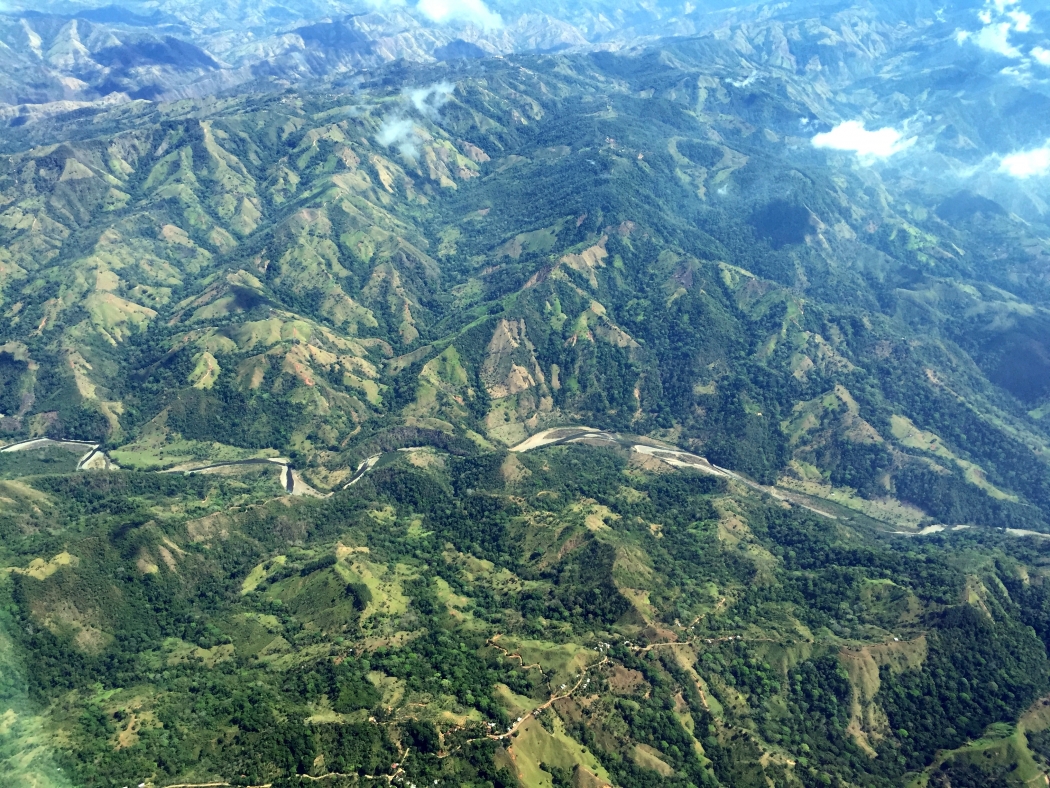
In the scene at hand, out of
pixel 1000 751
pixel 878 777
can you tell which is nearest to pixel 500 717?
pixel 878 777

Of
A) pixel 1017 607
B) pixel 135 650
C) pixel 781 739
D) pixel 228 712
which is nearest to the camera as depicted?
pixel 228 712

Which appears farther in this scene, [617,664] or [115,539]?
[115,539]

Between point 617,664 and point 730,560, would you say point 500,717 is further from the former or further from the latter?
point 730,560

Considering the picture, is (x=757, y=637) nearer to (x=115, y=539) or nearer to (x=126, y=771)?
(x=126, y=771)

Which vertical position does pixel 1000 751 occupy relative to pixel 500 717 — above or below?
above

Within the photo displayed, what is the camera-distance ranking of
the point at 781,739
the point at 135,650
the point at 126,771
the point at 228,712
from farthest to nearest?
the point at 135,650 → the point at 781,739 → the point at 228,712 → the point at 126,771

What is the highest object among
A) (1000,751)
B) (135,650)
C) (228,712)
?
(1000,751)

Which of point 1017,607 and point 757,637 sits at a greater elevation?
point 1017,607

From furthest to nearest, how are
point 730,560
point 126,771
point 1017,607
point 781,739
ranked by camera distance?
1. point 730,560
2. point 1017,607
3. point 781,739
4. point 126,771

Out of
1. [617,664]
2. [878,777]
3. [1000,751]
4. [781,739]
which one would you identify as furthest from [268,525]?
[1000,751]
